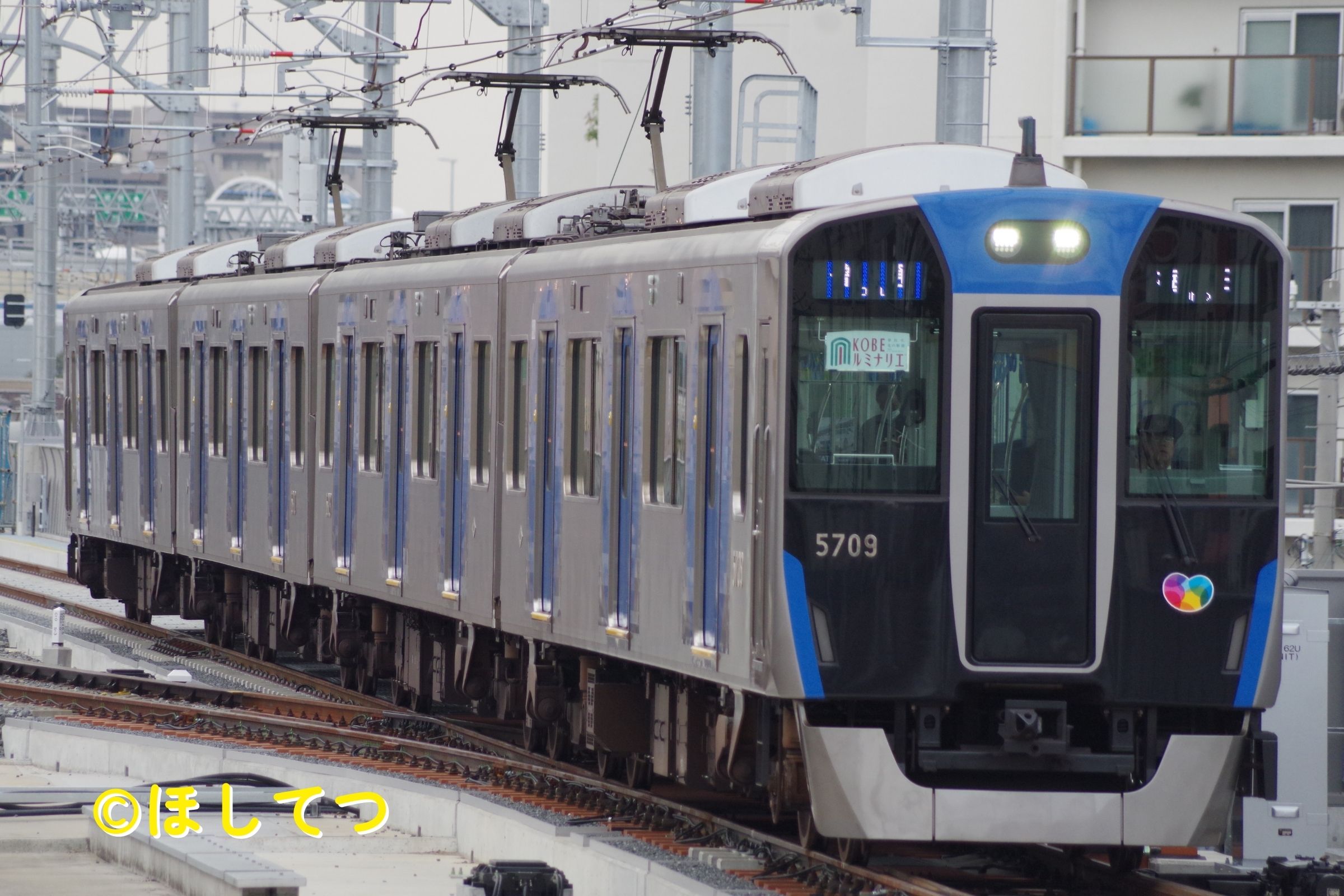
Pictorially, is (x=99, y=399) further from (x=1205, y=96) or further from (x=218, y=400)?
(x=1205, y=96)

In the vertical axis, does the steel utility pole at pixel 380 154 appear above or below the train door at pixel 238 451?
above

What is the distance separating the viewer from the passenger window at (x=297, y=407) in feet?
57.8

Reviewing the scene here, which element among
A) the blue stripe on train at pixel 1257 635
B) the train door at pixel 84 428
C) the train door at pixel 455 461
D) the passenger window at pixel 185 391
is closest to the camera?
the blue stripe on train at pixel 1257 635

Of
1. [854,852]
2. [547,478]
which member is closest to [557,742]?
[547,478]

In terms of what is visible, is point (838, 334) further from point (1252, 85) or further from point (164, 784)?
point (1252, 85)

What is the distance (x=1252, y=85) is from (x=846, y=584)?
19609 millimetres

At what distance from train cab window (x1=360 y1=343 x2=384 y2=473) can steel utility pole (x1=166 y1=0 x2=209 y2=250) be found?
1375cm

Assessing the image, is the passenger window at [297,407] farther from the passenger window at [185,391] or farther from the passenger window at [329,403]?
the passenger window at [185,391]

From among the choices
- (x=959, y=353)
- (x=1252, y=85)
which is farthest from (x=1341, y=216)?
(x=959, y=353)

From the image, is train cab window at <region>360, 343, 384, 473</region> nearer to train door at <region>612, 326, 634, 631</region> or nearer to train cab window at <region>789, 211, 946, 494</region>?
train door at <region>612, 326, 634, 631</region>

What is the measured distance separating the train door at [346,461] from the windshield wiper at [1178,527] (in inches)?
309

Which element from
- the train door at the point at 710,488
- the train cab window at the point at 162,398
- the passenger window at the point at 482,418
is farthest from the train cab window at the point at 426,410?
the train cab window at the point at 162,398

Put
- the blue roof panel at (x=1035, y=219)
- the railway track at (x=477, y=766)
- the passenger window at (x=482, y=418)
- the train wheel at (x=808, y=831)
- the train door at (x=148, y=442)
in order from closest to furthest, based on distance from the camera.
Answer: the blue roof panel at (x=1035, y=219), the railway track at (x=477, y=766), the train wheel at (x=808, y=831), the passenger window at (x=482, y=418), the train door at (x=148, y=442)

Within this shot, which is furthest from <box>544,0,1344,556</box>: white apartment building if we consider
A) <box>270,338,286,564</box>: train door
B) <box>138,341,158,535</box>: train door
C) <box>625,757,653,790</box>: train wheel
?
<box>625,757,653,790</box>: train wheel
